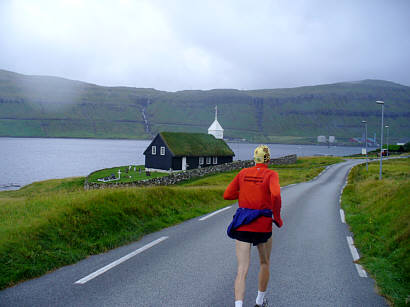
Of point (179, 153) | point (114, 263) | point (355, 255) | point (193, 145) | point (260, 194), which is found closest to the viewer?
point (260, 194)

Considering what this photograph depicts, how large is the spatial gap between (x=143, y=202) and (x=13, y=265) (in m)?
5.53

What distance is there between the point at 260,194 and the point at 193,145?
5418cm

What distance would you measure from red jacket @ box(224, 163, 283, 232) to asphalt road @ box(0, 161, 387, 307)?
1291 mm

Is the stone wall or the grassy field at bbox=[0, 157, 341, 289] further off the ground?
the grassy field at bbox=[0, 157, 341, 289]

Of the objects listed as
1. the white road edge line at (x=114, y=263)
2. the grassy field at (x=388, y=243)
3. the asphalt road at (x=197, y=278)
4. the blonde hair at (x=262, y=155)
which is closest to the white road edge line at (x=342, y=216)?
the grassy field at (x=388, y=243)

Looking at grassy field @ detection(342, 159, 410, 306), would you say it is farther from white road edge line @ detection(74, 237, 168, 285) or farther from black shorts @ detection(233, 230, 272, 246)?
white road edge line @ detection(74, 237, 168, 285)

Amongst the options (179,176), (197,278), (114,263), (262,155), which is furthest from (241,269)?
(179,176)

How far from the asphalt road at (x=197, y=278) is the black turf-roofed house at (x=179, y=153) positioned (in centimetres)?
4524

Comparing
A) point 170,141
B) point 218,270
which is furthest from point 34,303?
point 170,141

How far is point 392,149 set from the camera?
312 ft

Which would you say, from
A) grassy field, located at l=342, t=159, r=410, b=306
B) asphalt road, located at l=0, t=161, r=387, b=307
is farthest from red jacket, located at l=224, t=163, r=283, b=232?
grassy field, located at l=342, t=159, r=410, b=306

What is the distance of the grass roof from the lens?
55.6 metres

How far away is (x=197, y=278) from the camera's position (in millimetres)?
6227

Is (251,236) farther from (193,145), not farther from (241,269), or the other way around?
(193,145)
